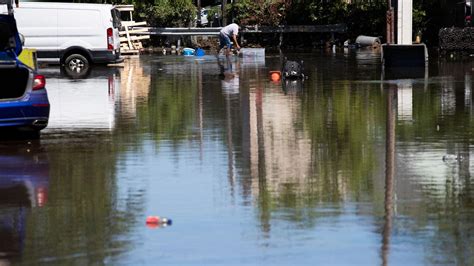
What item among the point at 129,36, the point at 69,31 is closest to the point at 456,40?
the point at 129,36

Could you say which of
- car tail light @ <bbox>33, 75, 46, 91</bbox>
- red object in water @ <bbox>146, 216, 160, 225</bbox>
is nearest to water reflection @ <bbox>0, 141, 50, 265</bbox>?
car tail light @ <bbox>33, 75, 46, 91</bbox>

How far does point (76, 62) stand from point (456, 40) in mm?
13911

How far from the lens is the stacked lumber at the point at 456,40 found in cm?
4100

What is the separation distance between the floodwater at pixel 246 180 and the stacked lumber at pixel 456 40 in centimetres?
1795

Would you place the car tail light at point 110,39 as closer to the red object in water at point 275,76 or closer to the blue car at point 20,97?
the red object in water at point 275,76

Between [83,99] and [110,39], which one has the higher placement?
[110,39]

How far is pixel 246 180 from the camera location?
1245cm

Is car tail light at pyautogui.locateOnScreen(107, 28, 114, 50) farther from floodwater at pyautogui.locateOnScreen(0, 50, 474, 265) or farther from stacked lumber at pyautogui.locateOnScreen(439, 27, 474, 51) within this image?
stacked lumber at pyautogui.locateOnScreen(439, 27, 474, 51)

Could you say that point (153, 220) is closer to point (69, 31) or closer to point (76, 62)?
point (69, 31)

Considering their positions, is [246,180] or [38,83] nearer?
[246,180]

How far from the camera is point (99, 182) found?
40.8 feet

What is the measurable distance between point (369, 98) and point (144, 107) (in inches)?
166

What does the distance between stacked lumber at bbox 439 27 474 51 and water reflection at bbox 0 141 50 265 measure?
1080 inches

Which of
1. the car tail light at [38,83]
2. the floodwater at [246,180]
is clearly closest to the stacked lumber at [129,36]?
the floodwater at [246,180]
